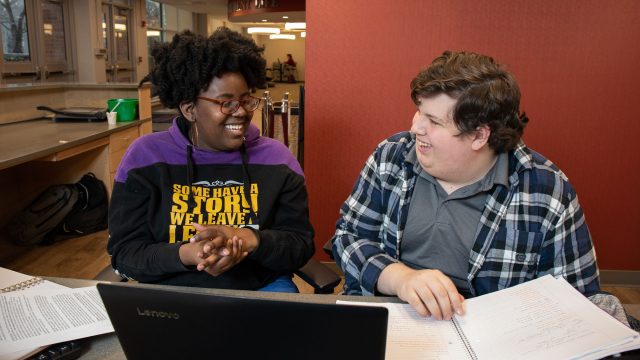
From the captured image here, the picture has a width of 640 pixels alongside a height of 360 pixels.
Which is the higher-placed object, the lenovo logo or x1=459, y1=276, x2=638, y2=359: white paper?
the lenovo logo

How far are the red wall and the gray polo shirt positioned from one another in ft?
A: 4.80

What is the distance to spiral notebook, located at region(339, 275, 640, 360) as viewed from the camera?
0.81m

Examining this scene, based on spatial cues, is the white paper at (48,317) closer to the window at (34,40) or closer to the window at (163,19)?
the window at (34,40)

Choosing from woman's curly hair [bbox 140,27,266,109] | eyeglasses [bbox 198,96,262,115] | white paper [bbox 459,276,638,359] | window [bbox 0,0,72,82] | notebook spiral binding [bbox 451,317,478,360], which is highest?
window [bbox 0,0,72,82]

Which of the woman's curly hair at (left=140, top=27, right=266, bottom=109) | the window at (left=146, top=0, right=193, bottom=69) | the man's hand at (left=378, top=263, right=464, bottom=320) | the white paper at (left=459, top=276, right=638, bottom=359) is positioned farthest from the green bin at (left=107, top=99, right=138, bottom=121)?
the window at (left=146, top=0, right=193, bottom=69)

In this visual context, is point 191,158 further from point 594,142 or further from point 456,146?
point 594,142

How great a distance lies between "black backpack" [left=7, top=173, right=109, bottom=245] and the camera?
11.1ft

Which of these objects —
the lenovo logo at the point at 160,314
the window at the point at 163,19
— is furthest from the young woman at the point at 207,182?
the window at the point at 163,19

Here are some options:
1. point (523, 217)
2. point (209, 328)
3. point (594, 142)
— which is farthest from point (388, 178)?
point (594, 142)

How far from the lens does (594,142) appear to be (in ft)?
8.67

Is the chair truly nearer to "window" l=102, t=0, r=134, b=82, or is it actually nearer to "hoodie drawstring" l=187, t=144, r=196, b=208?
"hoodie drawstring" l=187, t=144, r=196, b=208

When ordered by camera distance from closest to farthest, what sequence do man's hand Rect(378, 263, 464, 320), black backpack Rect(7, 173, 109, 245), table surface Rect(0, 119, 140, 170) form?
1. man's hand Rect(378, 263, 464, 320)
2. table surface Rect(0, 119, 140, 170)
3. black backpack Rect(7, 173, 109, 245)

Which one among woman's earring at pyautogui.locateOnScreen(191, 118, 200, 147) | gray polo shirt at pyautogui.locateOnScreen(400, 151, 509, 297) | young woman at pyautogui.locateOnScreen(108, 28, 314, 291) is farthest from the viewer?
woman's earring at pyautogui.locateOnScreen(191, 118, 200, 147)

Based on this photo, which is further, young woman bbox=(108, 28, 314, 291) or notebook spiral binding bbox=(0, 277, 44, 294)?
young woman bbox=(108, 28, 314, 291)
